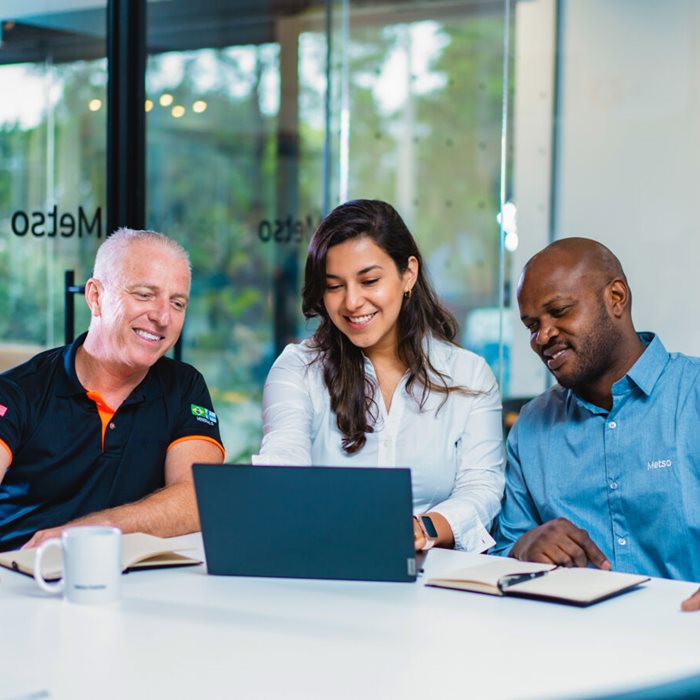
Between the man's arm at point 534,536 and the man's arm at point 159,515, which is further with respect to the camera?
the man's arm at point 159,515

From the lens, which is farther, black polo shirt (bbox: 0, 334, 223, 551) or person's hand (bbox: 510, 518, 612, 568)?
black polo shirt (bbox: 0, 334, 223, 551)

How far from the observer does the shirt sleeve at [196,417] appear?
2.57m

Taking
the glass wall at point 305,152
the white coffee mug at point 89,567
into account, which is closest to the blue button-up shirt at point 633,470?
the white coffee mug at point 89,567

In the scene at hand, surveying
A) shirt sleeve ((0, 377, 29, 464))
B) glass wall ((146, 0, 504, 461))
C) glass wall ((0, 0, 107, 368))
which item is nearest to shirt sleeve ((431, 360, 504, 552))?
shirt sleeve ((0, 377, 29, 464))

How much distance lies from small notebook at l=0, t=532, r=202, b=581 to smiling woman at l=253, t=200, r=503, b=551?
489 millimetres

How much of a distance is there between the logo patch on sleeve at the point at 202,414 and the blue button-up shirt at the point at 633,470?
0.72m

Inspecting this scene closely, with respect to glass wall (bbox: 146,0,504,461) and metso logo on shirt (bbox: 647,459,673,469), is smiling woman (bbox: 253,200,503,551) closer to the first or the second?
metso logo on shirt (bbox: 647,459,673,469)

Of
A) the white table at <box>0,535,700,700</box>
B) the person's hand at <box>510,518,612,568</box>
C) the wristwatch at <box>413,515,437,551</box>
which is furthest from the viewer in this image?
the wristwatch at <box>413,515,437,551</box>

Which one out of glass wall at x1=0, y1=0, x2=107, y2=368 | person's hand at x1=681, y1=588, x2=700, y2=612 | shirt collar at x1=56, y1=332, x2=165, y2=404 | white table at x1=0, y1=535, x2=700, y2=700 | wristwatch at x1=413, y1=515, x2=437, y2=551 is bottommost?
white table at x1=0, y1=535, x2=700, y2=700

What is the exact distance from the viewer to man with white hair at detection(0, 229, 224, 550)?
2.45 m

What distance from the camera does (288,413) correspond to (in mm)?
2496

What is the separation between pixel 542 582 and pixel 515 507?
728mm

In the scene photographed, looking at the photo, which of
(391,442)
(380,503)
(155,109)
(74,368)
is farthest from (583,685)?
(155,109)

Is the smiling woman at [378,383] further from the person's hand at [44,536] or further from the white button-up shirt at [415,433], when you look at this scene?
the person's hand at [44,536]
